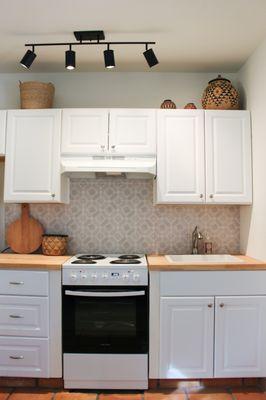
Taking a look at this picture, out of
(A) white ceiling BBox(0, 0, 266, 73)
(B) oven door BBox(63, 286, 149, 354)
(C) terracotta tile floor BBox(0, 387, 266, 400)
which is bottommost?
(C) terracotta tile floor BBox(0, 387, 266, 400)

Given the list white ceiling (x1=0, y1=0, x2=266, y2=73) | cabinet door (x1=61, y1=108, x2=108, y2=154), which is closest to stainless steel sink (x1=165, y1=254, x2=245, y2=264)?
cabinet door (x1=61, y1=108, x2=108, y2=154)

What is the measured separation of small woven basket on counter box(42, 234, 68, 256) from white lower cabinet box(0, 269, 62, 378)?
1.36ft

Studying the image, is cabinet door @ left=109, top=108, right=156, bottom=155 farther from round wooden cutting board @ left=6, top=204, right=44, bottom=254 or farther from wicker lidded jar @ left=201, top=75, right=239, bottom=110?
round wooden cutting board @ left=6, top=204, right=44, bottom=254

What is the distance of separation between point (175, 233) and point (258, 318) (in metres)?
0.99

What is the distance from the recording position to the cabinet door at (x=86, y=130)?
2.72 m

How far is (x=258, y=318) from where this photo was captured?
2.39 m

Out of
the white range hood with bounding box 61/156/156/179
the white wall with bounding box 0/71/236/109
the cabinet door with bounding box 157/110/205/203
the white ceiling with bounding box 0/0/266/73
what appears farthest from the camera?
the white wall with bounding box 0/71/236/109

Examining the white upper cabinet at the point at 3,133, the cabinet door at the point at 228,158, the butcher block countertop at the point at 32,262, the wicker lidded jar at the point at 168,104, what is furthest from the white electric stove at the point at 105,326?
the wicker lidded jar at the point at 168,104

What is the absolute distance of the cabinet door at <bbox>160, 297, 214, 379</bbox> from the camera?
238cm

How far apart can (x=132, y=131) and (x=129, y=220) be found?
82 cm

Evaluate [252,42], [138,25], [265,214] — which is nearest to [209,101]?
[252,42]

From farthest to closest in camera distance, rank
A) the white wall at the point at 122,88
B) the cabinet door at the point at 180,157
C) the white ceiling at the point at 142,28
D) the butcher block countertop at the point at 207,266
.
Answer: the white wall at the point at 122,88 → the cabinet door at the point at 180,157 → the butcher block countertop at the point at 207,266 → the white ceiling at the point at 142,28

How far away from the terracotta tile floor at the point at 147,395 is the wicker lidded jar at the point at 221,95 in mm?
2270

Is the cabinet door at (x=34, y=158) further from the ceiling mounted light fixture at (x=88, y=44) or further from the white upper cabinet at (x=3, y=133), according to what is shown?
the ceiling mounted light fixture at (x=88, y=44)
